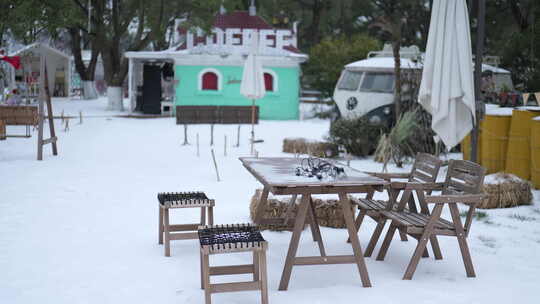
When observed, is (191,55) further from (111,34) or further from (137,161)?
(137,161)

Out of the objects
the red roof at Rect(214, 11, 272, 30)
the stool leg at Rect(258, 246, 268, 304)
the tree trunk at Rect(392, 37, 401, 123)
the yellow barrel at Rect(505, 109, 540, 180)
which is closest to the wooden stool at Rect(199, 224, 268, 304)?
the stool leg at Rect(258, 246, 268, 304)

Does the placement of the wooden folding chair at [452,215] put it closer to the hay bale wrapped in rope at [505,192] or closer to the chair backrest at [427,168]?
the chair backrest at [427,168]

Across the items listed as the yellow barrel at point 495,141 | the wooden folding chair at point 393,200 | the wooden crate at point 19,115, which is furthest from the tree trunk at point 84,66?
Result: the wooden folding chair at point 393,200

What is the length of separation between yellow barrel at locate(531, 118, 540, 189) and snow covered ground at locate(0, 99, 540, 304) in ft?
1.35

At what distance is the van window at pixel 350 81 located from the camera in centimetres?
1448

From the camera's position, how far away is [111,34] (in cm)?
2780


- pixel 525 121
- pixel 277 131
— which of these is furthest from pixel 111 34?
pixel 525 121

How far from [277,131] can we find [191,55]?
20.7ft

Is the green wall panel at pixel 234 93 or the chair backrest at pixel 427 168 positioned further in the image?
the green wall panel at pixel 234 93

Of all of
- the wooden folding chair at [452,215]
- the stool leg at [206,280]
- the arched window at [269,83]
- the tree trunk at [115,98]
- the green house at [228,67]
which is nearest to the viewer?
the stool leg at [206,280]

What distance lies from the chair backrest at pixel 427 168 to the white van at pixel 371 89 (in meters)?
6.94

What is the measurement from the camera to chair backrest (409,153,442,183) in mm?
5547

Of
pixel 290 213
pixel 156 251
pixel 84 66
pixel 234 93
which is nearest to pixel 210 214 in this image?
pixel 156 251

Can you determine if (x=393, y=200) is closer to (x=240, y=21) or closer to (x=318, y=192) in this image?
(x=318, y=192)
